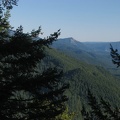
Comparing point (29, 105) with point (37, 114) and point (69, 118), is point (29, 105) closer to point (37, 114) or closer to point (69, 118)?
point (37, 114)

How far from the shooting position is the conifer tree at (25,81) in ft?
38.0

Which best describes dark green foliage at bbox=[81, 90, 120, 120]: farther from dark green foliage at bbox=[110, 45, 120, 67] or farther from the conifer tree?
the conifer tree

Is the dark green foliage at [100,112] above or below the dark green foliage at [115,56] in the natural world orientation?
below

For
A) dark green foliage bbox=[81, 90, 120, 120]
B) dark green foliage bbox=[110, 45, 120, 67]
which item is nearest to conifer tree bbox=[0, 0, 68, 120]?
dark green foliage bbox=[81, 90, 120, 120]

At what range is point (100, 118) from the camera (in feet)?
33.5

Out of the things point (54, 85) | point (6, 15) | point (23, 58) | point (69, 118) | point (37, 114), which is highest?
point (6, 15)

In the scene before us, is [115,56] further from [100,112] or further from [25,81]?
[25,81]

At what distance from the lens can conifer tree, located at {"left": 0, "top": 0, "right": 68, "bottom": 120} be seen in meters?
11.6

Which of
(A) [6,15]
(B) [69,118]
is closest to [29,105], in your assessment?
(A) [6,15]

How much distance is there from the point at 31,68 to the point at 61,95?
1.55 m

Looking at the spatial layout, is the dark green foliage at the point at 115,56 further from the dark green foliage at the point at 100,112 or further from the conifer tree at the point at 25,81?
the conifer tree at the point at 25,81

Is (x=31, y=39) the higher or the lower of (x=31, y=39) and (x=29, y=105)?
the higher

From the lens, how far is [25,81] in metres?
11.7

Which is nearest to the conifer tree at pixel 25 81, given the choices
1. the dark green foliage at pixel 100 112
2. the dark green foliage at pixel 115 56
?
the dark green foliage at pixel 100 112
